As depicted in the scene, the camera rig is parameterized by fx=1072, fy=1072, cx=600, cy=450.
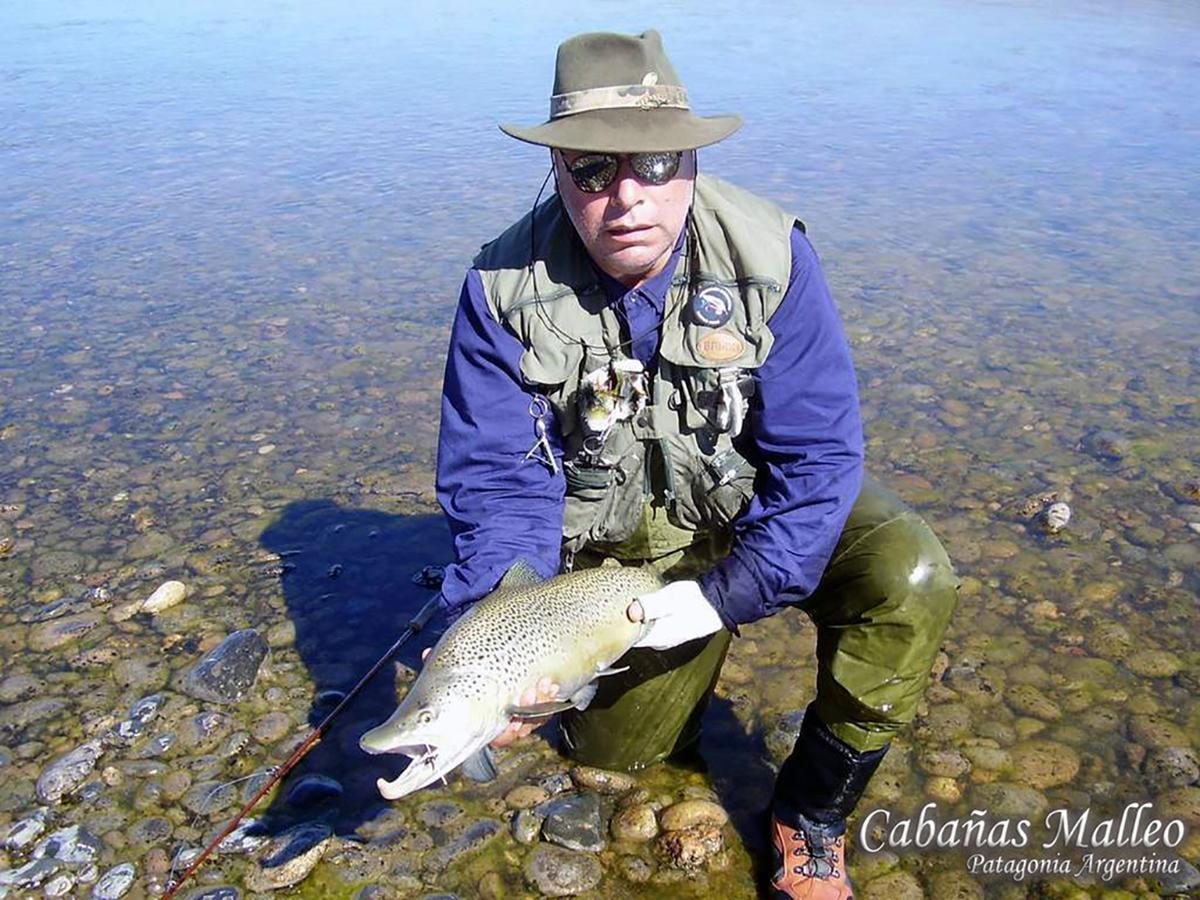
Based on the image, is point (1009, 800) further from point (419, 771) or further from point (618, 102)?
point (618, 102)

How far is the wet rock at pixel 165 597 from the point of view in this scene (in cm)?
515

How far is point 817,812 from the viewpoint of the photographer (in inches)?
142

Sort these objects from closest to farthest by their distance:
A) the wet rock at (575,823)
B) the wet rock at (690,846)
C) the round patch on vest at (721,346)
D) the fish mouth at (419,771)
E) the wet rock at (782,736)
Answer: the fish mouth at (419,771) < the round patch on vest at (721,346) < the wet rock at (690,846) < the wet rock at (575,823) < the wet rock at (782,736)

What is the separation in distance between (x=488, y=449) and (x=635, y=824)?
148cm

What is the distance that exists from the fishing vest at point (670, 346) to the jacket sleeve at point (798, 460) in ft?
0.24

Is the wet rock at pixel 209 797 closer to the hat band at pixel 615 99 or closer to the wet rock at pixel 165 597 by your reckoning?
the wet rock at pixel 165 597

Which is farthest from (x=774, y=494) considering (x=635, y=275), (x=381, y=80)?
(x=381, y=80)

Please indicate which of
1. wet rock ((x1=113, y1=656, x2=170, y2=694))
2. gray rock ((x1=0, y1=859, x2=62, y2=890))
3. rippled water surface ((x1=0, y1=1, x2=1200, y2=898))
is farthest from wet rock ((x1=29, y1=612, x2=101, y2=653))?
gray rock ((x1=0, y1=859, x2=62, y2=890))

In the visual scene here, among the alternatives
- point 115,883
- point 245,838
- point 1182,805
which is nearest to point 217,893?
point 245,838

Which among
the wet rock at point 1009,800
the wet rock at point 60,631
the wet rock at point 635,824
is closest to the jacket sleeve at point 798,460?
the wet rock at point 635,824

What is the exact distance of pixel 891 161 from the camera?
45.5 feet

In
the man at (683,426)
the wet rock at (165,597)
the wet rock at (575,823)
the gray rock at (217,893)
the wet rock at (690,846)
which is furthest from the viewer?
the wet rock at (165,597)

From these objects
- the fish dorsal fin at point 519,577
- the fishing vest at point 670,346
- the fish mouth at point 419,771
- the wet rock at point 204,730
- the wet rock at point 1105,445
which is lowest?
the wet rock at point 204,730

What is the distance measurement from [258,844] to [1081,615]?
3733 mm
